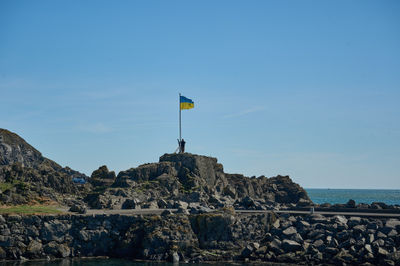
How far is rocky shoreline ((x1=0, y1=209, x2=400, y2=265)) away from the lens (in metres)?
41.4

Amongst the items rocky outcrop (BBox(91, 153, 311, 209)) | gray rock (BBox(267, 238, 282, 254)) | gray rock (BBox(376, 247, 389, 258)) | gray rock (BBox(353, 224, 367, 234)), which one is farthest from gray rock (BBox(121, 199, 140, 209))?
gray rock (BBox(376, 247, 389, 258))

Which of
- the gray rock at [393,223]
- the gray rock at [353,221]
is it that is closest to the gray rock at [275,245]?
the gray rock at [353,221]

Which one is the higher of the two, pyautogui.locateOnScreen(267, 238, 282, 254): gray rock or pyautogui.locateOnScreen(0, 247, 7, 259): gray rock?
pyautogui.locateOnScreen(267, 238, 282, 254): gray rock

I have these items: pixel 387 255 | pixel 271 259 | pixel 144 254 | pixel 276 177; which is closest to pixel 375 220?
pixel 387 255

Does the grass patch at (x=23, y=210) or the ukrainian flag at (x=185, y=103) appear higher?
the ukrainian flag at (x=185, y=103)

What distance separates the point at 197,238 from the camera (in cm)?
4447

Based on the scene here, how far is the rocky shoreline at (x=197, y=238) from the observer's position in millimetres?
41406

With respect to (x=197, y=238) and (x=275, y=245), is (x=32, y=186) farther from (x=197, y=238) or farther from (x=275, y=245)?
(x=275, y=245)

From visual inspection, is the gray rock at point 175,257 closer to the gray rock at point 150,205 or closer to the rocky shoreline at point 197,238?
the rocky shoreline at point 197,238

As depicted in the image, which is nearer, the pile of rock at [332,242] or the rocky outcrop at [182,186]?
the pile of rock at [332,242]

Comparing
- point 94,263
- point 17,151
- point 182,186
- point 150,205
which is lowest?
point 94,263

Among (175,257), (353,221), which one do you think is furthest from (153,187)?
(353,221)

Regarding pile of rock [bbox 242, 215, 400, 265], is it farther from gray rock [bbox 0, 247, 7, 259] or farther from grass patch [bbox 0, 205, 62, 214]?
gray rock [bbox 0, 247, 7, 259]

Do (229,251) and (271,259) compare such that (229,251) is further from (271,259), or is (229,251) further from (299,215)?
(299,215)
